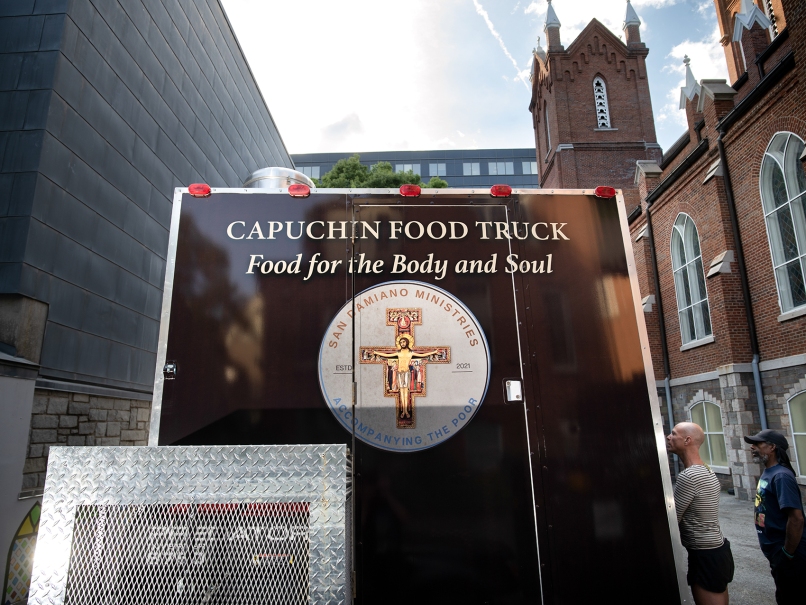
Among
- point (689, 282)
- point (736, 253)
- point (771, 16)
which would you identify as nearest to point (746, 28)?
point (736, 253)

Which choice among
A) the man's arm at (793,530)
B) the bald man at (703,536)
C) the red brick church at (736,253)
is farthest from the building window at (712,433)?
the bald man at (703,536)

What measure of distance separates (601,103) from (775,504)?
29.8 meters

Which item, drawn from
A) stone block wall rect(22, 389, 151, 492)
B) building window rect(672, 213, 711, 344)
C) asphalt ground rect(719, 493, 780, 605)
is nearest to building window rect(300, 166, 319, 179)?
building window rect(672, 213, 711, 344)

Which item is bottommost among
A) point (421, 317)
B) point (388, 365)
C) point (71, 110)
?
point (388, 365)

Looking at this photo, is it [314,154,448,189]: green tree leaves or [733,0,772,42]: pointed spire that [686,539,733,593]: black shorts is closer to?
[733,0,772,42]: pointed spire

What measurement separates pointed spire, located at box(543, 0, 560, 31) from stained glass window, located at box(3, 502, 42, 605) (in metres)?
33.5

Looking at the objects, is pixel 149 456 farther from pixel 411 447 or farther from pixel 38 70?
pixel 38 70

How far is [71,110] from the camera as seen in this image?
25.5 ft

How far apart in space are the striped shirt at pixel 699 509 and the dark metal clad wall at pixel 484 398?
19.1 inches

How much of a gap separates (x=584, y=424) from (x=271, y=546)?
2.34 meters

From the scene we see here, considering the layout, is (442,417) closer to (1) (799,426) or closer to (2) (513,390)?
(2) (513,390)

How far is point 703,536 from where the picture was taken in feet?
13.0

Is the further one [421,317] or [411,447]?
[421,317]

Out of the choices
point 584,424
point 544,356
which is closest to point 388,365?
point 544,356
